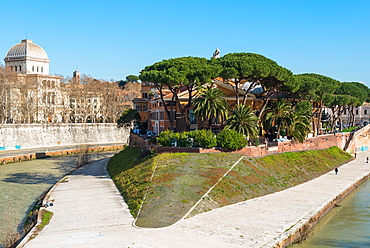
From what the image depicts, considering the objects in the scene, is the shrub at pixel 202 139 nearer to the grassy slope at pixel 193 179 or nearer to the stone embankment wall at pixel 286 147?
the stone embankment wall at pixel 286 147

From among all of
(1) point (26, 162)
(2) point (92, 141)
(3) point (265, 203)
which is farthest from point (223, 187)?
(2) point (92, 141)

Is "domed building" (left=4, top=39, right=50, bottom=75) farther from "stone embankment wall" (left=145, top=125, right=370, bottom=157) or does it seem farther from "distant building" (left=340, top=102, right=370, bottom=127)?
"distant building" (left=340, top=102, right=370, bottom=127)

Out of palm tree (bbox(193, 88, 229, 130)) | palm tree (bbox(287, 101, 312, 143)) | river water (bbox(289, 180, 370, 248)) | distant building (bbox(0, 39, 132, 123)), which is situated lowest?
river water (bbox(289, 180, 370, 248))

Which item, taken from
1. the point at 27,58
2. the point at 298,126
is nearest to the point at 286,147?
the point at 298,126

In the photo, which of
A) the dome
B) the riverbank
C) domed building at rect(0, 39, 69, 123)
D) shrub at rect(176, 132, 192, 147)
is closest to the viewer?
shrub at rect(176, 132, 192, 147)

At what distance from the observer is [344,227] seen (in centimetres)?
3066

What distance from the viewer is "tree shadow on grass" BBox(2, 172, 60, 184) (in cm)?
4805

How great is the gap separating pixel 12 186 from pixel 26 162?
1967cm

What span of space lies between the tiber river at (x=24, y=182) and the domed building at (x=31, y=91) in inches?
666

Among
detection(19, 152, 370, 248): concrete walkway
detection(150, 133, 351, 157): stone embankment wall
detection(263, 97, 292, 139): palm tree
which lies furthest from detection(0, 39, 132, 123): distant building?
detection(19, 152, 370, 248): concrete walkway

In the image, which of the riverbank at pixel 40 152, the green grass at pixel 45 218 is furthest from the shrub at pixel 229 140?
the riverbank at pixel 40 152

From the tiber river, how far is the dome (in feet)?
176

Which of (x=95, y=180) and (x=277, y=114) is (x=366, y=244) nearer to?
(x=95, y=180)

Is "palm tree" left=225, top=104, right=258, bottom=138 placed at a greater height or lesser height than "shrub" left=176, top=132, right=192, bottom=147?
greater
